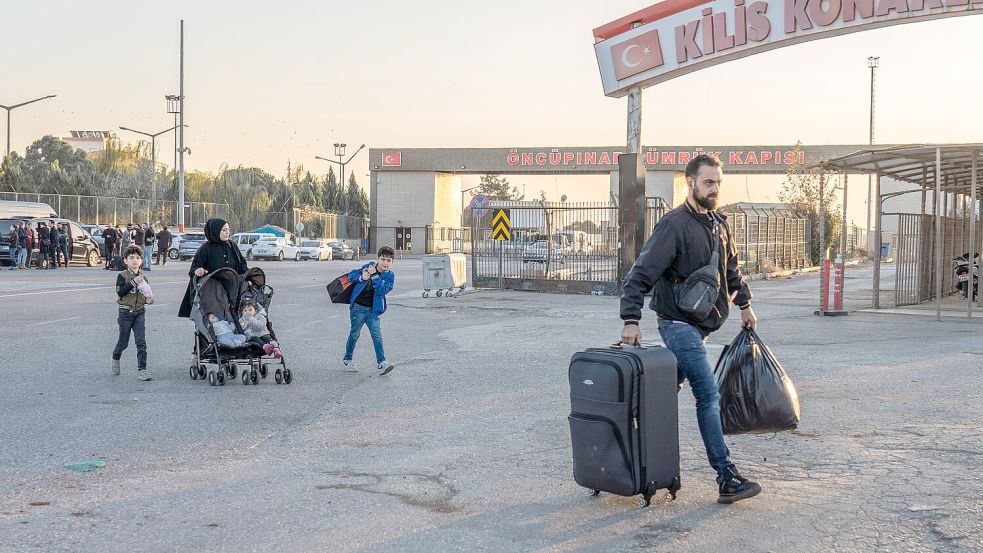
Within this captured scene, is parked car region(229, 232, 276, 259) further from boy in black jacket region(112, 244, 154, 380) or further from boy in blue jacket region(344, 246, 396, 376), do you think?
boy in blue jacket region(344, 246, 396, 376)

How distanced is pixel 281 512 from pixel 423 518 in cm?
75

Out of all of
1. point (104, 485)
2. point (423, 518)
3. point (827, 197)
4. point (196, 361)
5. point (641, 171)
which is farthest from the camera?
point (827, 197)

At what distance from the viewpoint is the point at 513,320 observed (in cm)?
1819

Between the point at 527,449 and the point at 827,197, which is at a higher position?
the point at 827,197

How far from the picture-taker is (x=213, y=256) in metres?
10.8

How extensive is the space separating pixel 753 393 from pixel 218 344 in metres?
5.87

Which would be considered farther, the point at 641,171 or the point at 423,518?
the point at 641,171

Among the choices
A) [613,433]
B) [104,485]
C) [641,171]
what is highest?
[641,171]

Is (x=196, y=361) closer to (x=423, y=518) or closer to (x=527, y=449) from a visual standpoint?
(x=527, y=449)

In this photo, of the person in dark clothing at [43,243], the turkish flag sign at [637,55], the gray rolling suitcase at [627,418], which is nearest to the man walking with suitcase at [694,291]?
the gray rolling suitcase at [627,418]

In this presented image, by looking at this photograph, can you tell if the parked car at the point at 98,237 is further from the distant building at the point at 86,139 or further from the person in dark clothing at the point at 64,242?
the distant building at the point at 86,139

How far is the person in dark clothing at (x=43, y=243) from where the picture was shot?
35.2 meters

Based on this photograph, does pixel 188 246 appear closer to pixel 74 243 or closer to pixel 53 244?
pixel 74 243

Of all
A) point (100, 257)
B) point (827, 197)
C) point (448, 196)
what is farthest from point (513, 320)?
point (448, 196)
